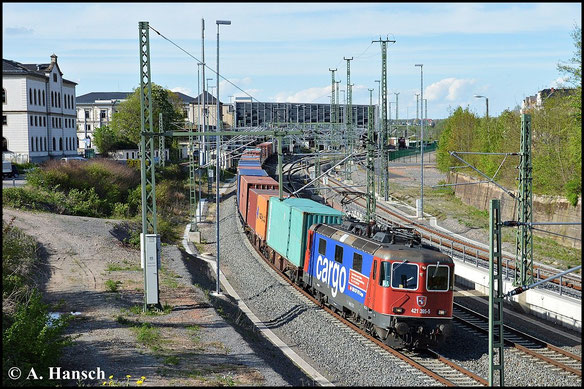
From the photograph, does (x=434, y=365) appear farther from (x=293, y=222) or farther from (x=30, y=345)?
(x=293, y=222)

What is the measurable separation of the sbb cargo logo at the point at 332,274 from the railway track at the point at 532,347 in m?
4.03

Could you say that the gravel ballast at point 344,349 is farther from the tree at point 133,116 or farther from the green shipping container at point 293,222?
the tree at point 133,116

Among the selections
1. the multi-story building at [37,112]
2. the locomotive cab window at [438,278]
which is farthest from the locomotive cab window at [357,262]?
the multi-story building at [37,112]

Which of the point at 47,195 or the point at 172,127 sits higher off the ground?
the point at 172,127

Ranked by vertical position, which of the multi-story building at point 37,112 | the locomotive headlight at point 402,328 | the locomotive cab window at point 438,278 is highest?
the multi-story building at point 37,112

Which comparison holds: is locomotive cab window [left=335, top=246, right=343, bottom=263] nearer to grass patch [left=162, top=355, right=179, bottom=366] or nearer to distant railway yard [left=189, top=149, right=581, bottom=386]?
distant railway yard [left=189, top=149, right=581, bottom=386]

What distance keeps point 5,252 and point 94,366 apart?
8.58m

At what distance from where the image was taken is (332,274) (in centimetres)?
2088

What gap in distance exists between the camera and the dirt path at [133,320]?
14.7 metres

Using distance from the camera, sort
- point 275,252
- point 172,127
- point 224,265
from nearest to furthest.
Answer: point 275,252, point 224,265, point 172,127

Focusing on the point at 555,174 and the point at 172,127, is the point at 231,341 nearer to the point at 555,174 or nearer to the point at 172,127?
the point at 555,174

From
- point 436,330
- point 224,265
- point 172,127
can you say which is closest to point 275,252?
point 224,265

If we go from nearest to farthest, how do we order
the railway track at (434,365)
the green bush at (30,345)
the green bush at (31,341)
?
the green bush at (31,341)
the green bush at (30,345)
the railway track at (434,365)

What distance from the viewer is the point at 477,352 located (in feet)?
59.1
